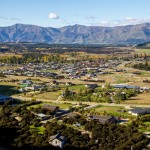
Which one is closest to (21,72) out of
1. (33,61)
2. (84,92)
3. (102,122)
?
(33,61)

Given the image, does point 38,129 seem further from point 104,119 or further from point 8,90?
point 8,90

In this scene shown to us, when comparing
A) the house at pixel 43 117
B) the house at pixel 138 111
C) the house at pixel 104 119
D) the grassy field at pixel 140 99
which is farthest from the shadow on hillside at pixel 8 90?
the house at pixel 138 111

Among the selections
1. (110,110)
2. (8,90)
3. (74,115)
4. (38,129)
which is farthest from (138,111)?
(8,90)

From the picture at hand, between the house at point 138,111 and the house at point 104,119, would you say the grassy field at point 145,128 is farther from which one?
the house at point 138,111

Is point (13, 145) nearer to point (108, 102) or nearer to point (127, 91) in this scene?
point (108, 102)

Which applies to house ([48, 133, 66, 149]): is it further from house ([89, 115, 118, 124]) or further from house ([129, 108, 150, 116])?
house ([129, 108, 150, 116])

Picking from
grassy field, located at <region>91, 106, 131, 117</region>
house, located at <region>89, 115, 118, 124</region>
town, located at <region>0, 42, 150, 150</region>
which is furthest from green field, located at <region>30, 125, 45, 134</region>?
grassy field, located at <region>91, 106, 131, 117</region>
